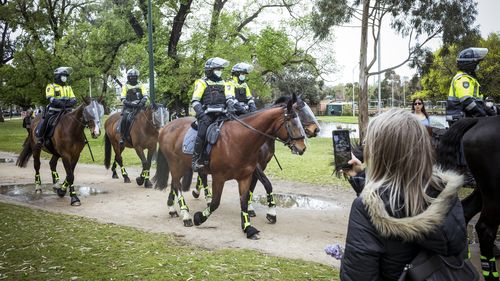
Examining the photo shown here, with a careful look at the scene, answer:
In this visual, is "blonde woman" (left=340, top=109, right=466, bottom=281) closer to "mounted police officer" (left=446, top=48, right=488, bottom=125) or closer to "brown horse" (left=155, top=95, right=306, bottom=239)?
"brown horse" (left=155, top=95, right=306, bottom=239)

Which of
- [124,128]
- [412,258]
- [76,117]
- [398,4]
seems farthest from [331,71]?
[412,258]

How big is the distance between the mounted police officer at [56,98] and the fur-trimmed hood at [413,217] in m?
10.2

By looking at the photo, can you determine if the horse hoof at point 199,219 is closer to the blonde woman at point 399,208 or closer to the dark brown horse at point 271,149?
the dark brown horse at point 271,149

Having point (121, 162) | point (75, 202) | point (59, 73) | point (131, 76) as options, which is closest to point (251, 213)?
point (75, 202)

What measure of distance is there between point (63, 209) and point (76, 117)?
7.76 feet

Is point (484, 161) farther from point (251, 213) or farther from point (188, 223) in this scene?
point (188, 223)

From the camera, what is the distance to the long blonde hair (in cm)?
211

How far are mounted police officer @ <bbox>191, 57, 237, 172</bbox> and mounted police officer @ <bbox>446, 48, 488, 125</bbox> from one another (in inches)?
154

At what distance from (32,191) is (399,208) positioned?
11.3 meters

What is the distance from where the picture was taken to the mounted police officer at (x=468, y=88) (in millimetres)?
6555

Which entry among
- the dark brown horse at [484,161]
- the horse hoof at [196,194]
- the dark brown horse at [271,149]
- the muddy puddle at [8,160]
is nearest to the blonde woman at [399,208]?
the dark brown horse at [484,161]

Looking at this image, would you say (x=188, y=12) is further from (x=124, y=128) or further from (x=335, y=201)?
(x=335, y=201)

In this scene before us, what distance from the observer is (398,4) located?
62.4 feet

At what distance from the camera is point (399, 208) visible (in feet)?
6.91
